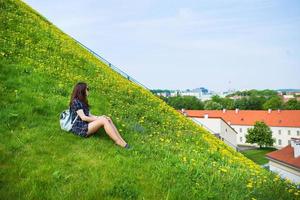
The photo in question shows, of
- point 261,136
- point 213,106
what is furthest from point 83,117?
point 213,106

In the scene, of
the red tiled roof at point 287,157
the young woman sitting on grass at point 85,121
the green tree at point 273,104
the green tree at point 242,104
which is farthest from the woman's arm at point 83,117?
the green tree at point 242,104

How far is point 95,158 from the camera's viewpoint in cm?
912

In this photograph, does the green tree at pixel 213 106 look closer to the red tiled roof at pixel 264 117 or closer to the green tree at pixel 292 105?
the green tree at pixel 292 105

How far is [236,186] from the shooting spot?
8.77m

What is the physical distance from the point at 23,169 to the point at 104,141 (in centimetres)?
291

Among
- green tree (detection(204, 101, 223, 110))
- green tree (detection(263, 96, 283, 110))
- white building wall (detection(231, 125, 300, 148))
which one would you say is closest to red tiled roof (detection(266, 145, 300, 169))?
white building wall (detection(231, 125, 300, 148))

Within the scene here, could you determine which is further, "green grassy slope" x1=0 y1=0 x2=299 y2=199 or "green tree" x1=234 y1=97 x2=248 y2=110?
"green tree" x1=234 y1=97 x2=248 y2=110

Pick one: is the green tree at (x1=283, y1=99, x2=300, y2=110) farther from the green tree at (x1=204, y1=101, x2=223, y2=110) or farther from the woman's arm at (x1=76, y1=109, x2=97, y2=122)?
the woman's arm at (x1=76, y1=109, x2=97, y2=122)

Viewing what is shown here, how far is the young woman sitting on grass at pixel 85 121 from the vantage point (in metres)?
10.4

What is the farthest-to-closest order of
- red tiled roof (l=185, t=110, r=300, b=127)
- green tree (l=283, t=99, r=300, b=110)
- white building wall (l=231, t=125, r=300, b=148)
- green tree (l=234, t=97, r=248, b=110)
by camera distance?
1. green tree (l=234, t=97, r=248, b=110)
2. green tree (l=283, t=99, r=300, b=110)
3. red tiled roof (l=185, t=110, r=300, b=127)
4. white building wall (l=231, t=125, r=300, b=148)

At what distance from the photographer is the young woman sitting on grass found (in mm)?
10383

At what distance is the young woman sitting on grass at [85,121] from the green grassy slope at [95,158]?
225 millimetres

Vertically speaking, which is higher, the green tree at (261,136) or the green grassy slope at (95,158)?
the green grassy slope at (95,158)

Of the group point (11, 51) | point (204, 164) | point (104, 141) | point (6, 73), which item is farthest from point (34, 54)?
point (204, 164)
